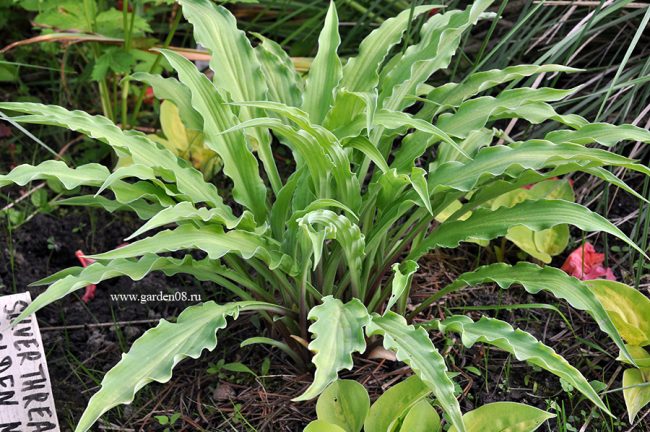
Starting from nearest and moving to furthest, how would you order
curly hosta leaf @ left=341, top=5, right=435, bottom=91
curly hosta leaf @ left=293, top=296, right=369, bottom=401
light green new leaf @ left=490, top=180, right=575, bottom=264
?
curly hosta leaf @ left=293, top=296, right=369, bottom=401, curly hosta leaf @ left=341, top=5, right=435, bottom=91, light green new leaf @ left=490, top=180, right=575, bottom=264

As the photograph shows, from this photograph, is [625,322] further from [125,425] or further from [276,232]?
[125,425]

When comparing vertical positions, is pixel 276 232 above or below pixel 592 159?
below

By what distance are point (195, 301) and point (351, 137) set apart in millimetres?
586

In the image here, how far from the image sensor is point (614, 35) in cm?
213

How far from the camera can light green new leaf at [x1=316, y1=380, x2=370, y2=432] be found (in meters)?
1.37

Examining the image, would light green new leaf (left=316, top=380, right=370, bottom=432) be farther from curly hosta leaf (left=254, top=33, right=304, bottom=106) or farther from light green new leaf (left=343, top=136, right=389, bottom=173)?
curly hosta leaf (left=254, top=33, right=304, bottom=106)

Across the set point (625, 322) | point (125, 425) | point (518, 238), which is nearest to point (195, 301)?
point (125, 425)

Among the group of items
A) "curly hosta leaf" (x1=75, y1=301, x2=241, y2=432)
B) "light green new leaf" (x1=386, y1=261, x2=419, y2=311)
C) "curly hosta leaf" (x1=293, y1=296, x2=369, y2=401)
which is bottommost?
"curly hosta leaf" (x1=75, y1=301, x2=241, y2=432)

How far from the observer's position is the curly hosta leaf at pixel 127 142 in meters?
1.31

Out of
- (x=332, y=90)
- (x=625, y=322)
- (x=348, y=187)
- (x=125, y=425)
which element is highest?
(x=332, y=90)

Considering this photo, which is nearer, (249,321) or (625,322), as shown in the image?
(625,322)

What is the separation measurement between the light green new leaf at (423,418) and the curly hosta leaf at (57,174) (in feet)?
2.13

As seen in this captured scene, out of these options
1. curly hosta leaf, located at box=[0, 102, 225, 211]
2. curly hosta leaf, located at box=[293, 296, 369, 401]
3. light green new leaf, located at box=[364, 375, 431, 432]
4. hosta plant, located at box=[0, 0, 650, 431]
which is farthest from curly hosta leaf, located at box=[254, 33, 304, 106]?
light green new leaf, located at box=[364, 375, 431, 432]

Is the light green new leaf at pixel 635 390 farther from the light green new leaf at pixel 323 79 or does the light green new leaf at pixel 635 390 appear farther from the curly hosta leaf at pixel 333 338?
the light green new leaf at pixel 323 79
